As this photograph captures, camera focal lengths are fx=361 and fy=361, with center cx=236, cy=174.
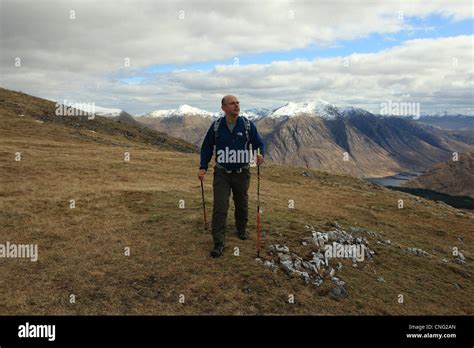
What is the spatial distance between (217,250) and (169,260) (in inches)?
69.5

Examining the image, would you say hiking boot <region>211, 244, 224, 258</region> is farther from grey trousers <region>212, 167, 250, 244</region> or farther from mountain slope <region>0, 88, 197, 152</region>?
mountain slope <region>0, 88, 197, 152</region>

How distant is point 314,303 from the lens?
36.2ft

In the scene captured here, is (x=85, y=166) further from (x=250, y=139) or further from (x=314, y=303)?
(x=314, y=303)

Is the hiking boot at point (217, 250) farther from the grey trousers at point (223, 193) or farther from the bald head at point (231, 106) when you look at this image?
the bald head at point (231, 106)

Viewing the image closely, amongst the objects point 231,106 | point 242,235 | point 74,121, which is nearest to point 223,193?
point 242,235

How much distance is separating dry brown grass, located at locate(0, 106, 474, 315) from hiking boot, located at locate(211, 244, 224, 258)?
0.96 ft

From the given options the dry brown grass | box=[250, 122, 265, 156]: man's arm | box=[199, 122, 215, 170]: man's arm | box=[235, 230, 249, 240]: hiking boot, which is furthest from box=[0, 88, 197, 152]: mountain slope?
box=[250, 122, 265, 156]: man's arm

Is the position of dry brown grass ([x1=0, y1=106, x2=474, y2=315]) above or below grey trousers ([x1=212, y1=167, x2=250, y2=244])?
below

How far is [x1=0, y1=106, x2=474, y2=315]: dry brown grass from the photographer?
35.2 ft

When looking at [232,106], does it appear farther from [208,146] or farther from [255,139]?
[208,146]

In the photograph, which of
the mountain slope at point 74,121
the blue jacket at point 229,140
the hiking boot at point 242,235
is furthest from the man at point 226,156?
the mountain slope at point 74,121

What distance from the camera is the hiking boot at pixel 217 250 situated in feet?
42.5

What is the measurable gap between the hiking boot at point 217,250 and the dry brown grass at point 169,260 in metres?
0.29
